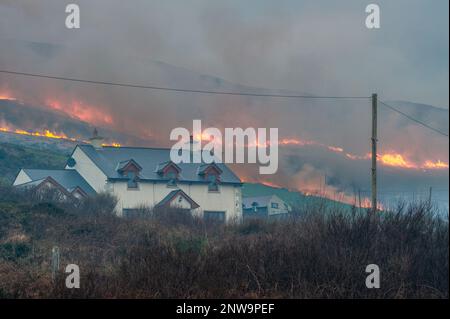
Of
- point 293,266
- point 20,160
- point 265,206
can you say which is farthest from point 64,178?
point 293,266

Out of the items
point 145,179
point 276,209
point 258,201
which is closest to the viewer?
point 145,179

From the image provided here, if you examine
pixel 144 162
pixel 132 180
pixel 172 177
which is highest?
pixel 144 162

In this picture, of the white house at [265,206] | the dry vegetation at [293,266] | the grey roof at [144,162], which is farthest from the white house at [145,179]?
the dry vegetation at [293,266]

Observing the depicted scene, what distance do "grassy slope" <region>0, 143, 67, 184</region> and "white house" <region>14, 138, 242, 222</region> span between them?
693cm

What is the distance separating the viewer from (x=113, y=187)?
155 feet

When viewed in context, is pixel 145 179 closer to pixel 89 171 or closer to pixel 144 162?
pixel 144 162

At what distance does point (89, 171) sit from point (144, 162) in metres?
4.49

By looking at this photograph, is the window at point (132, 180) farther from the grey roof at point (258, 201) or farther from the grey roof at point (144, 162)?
the grey roof at point (258, 201)

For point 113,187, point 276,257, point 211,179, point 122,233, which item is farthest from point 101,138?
point 276,257

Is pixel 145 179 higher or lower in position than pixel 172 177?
lower

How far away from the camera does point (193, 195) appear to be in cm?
4994

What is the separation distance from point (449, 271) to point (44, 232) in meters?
18.9
